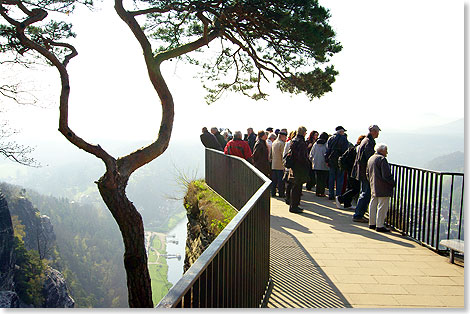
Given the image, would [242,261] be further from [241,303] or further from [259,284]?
[259,284]

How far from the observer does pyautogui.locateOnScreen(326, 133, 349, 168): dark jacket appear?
10.5 meters

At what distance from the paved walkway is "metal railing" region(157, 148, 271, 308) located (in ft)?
2.02

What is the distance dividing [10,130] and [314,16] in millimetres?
11545

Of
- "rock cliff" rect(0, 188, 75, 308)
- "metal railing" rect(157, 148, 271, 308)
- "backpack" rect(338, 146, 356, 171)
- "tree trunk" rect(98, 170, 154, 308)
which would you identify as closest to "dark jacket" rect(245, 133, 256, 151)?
"backpack" rect(338, 146, 356, 171)

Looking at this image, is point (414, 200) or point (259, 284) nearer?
point (259, 284)

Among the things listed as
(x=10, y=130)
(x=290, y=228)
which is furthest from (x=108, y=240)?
(x=290, y=228)

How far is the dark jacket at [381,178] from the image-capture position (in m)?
7.50

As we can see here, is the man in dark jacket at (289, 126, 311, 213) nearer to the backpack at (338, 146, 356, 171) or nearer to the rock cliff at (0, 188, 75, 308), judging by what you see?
the backpack at (338, 146, 356, 171)

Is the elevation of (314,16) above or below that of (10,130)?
above

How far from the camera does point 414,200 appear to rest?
7508mm

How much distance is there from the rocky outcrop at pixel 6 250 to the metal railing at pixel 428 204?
4597cm

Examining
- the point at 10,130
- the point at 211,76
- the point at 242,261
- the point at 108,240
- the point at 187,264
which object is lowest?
the point at 108,240

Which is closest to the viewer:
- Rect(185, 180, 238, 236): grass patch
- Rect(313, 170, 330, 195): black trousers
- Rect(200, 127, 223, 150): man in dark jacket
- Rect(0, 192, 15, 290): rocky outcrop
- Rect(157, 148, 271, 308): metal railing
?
Rect(157, 148, 271, 308): metal railing

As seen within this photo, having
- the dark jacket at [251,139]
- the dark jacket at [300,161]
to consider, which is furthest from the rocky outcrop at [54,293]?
the dark jacket at [300,161]
